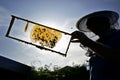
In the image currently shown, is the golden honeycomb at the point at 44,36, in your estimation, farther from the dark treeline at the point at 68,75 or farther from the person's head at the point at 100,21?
the dark treeline at the point at 68,75

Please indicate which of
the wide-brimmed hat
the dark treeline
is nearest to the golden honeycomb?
the wide-brimmed hat

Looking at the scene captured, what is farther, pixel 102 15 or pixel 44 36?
pixel 44 36

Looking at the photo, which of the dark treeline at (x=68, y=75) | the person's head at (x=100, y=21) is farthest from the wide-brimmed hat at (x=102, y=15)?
the dark treeline at (x=68, y=75)

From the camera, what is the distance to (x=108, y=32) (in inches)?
150

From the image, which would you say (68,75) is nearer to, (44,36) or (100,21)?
(44,36)

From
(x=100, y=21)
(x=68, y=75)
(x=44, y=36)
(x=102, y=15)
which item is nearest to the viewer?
(x=100, y=21)

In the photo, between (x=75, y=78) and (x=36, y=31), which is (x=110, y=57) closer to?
(x=36, y=31)

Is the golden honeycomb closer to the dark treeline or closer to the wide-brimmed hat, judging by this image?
the wide-brimmed hat

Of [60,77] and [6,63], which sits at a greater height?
[6,63]

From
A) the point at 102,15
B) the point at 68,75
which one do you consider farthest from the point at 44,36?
the point at 68,75

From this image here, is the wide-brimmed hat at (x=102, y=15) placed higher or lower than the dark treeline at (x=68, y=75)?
higher

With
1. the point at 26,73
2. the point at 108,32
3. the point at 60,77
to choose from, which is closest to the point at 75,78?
the point at 60,77

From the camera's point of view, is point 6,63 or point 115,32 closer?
point 115,32

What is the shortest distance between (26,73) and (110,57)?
6.90 m
